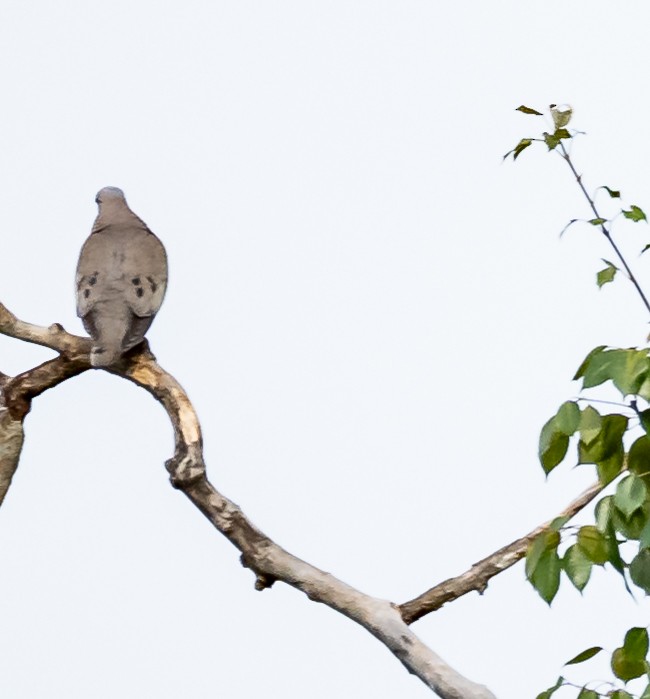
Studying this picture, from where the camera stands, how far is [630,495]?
201 centimetres

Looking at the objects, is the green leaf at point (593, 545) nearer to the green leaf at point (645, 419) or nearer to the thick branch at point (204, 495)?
the green leaf at point (645, 419)

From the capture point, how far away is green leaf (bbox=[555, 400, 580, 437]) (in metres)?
1.99

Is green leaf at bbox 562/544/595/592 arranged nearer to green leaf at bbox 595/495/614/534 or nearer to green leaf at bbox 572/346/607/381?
green leaf at bbox 595/495/614/534

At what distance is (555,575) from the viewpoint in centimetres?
204

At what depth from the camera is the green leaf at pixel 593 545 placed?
204 centimetres

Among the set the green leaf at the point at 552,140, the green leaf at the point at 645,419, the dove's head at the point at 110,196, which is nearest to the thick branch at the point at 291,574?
the green leaf at the point at 645,419

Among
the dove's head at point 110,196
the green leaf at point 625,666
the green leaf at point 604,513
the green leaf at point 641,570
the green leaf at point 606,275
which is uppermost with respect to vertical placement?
the dove's head at point 110,196

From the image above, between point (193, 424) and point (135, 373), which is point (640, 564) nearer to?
point (193, 424)

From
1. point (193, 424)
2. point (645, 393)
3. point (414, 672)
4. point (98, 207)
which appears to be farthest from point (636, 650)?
point (98, 207)

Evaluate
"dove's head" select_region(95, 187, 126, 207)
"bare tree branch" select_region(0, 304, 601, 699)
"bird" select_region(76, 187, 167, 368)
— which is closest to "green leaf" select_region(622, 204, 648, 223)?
"bare tree branch" select_region(0, 304, 601, 699)

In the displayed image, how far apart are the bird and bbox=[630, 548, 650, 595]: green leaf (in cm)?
245

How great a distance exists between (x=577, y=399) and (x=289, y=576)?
1668mm

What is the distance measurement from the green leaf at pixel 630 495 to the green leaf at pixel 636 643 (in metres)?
0.21

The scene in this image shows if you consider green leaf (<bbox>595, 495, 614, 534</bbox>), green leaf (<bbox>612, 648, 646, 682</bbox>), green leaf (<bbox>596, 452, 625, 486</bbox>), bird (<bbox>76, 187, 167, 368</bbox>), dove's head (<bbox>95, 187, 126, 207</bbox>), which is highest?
dove's head (<bbox>95, 187, 126, 207</bbox>)
